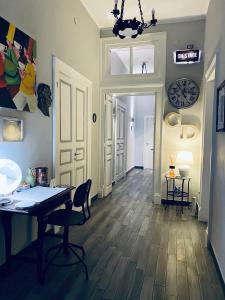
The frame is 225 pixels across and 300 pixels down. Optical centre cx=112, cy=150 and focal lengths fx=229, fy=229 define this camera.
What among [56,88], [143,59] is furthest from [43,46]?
[143,59]

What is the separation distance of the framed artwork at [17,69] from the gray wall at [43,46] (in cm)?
9

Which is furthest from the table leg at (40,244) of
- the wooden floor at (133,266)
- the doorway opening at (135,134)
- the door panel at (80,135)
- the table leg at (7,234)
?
the doorway opening at (135,134)

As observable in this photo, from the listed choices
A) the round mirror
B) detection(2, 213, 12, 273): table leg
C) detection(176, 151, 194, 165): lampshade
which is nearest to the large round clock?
the round mirror

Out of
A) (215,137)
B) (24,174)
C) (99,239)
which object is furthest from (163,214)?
(24,174)

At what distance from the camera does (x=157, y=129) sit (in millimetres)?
4555

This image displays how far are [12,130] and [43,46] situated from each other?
1188 millimetres

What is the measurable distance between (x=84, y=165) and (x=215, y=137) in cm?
228

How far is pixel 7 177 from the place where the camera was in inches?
80.9

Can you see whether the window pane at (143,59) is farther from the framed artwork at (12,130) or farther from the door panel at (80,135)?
the framed artwork at (12,130)

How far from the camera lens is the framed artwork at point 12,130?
2238 mm

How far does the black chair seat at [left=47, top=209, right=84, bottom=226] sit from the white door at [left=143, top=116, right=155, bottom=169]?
296 inches

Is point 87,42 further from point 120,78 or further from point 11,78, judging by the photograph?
point 11,78

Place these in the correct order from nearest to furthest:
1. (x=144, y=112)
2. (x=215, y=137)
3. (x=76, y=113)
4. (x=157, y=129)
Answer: (x=215, y=137)
(x=76, y=113)
(x=157, y=129)
(x=144, y=112)

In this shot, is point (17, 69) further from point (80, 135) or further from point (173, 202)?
point (173, 202)
